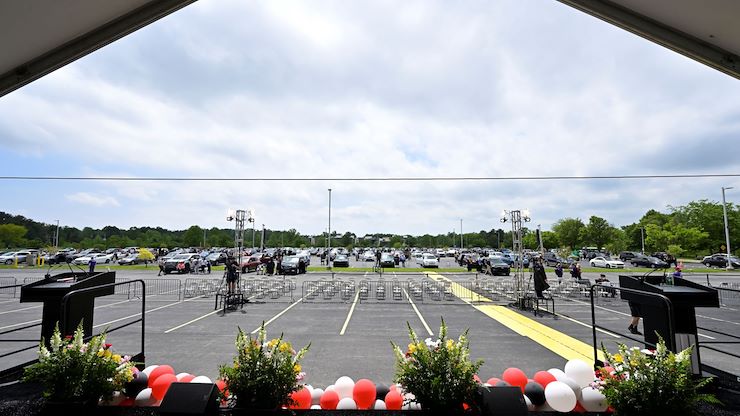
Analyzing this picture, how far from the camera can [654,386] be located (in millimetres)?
3195

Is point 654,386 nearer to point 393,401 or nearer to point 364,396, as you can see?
point 393,401

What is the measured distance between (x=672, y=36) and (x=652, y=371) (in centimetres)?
441

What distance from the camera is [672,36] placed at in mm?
4676

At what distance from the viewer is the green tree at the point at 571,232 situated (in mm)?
87562

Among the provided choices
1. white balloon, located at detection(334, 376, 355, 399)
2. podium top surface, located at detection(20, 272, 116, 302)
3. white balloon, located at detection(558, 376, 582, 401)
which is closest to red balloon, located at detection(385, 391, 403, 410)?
white balloon, located at detection(334, 376, 355, 399)

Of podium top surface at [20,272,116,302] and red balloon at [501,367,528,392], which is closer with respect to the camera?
A: red balloon at [501,367,528,392]

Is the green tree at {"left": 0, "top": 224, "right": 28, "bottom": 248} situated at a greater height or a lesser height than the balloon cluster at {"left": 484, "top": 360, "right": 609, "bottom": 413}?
greater

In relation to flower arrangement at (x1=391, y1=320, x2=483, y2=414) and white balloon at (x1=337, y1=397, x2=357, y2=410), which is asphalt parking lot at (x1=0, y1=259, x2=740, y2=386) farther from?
flower arrangement at (x1=391, y1=320, x2=483, y2=414)

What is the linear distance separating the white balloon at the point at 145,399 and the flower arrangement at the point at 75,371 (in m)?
0.31

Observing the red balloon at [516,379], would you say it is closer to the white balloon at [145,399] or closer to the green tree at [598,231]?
the white balloon at [145,399]

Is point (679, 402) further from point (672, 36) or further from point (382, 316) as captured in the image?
point (382, 316)

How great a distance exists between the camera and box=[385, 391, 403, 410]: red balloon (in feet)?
13.4

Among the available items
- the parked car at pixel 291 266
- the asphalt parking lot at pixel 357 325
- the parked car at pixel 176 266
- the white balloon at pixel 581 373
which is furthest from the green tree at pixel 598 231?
the white balloon at pixel 581 373

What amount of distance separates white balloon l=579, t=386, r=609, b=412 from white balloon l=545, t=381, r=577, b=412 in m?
0.16
